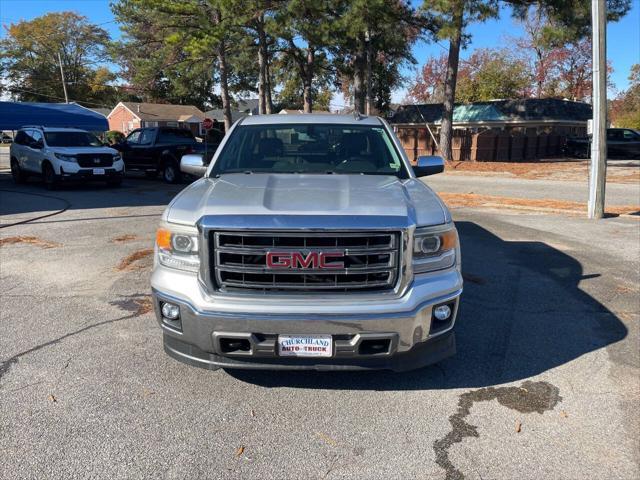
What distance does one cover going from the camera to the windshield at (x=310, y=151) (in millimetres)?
4730

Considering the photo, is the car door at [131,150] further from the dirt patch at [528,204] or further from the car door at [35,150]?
the dirt patch at [528,204]

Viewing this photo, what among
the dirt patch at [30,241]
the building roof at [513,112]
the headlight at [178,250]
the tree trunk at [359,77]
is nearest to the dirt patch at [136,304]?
the headlight at [178,250]

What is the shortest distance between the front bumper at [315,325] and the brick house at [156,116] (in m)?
59.8

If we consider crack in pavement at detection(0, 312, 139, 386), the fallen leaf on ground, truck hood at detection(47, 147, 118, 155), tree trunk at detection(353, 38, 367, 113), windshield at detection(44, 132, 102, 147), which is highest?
tree trunk at detection(353, 38, 367, 113)

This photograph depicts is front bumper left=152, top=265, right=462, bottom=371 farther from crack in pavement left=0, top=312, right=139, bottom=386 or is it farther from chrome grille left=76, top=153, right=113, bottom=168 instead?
chrome grille left=76, top=153, right=113, bottom=168

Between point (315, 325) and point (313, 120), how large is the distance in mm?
2709

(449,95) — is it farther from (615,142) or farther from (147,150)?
(147,150)

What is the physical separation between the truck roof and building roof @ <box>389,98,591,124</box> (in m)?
28.9

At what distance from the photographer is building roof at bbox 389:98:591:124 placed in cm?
3347

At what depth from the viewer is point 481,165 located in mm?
24938

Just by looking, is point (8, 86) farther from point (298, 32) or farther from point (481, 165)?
point (481, 165)

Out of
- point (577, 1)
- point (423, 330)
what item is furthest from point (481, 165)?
point (423, 330)

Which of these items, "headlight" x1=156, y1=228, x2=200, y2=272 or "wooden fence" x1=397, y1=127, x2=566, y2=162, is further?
"wooden fence" x1=397, y1=127, x2=566, y2=162

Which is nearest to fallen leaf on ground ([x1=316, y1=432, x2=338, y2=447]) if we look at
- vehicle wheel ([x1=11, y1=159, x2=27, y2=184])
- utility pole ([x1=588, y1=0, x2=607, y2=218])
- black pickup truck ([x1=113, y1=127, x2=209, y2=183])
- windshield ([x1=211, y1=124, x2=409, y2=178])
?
windshield ([x1=211, y1=124, x2=409, y2=178])
